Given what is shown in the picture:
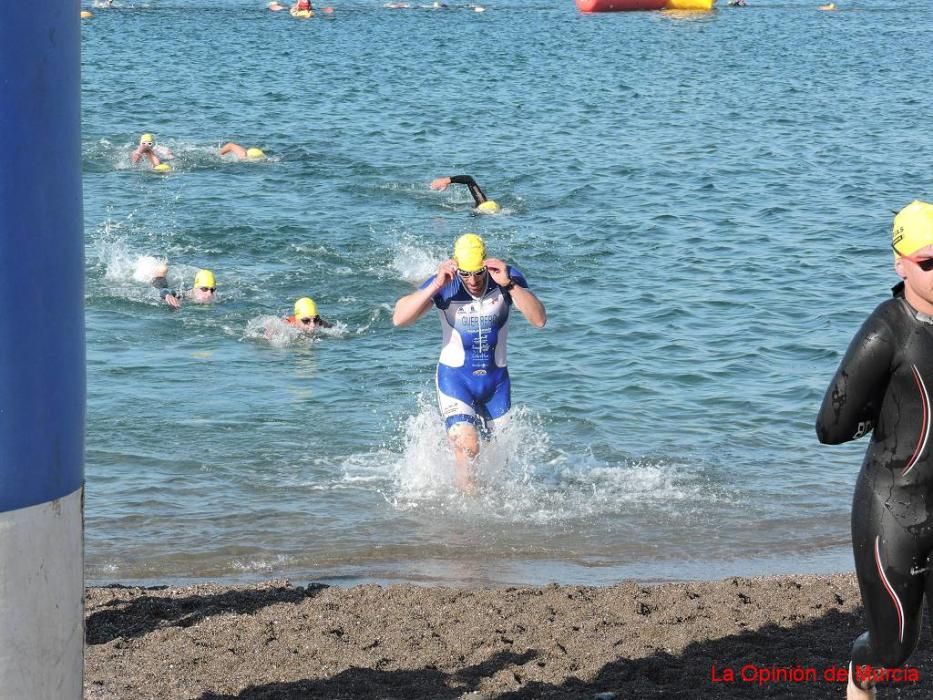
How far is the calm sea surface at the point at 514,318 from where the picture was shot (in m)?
9.57

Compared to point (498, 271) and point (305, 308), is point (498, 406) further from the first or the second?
point (305, 308)

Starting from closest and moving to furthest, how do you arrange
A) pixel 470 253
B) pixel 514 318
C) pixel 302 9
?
pixel 470 253 < pixel 514 318 < pixel 302 9

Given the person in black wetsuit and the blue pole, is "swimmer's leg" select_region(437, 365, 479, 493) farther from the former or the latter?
the blue pole

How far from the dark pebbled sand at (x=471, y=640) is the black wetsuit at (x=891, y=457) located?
122 cm

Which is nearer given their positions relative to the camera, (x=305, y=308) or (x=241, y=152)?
(x=305, y=308)

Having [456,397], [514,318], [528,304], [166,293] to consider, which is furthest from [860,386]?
[166,293]

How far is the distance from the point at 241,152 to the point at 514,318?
11.2 metres

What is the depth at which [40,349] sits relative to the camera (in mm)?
3795

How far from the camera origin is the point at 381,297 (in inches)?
658

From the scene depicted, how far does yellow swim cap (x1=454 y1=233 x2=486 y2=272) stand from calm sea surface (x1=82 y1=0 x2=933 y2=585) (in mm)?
1589

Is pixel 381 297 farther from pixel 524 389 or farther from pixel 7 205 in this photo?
pixel 7 205

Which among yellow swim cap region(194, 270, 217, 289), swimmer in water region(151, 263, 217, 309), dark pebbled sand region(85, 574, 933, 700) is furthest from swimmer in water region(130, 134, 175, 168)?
dark pebbled sand region(85, 574, 933, 700)

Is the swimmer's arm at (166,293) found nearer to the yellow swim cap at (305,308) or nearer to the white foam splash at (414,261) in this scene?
the yellow swim cap at (305,308)

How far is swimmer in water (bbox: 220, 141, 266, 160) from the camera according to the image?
2523cm
